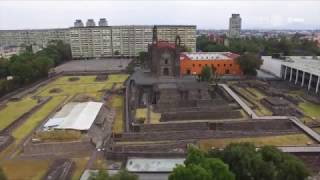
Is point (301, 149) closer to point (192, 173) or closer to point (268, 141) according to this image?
point (268, 141)

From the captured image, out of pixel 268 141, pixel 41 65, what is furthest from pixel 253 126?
pixel 41 65

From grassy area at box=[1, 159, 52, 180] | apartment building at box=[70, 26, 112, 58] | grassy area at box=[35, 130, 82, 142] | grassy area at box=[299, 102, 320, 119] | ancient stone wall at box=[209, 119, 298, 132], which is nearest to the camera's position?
grassy area at box=[1, 159, 52, 180]

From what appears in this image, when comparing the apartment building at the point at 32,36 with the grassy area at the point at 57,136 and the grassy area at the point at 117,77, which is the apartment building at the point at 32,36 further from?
the grassy area at the point at 57,136

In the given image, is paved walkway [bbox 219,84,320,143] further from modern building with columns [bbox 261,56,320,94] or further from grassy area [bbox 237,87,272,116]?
modern building with columns [bbox 261,56,320,94]

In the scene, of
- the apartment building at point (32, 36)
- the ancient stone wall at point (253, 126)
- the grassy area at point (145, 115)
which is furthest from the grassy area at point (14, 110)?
the apartment building at point (32, 36)

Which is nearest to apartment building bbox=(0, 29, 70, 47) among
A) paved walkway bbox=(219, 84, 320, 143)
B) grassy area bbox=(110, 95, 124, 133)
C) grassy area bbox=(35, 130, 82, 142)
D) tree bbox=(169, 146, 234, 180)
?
grassy area bbox=(110, 95, 124, 133)

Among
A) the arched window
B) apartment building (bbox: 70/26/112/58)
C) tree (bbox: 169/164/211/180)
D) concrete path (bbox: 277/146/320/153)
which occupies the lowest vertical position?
concrete path (bbox: 277/146/320/153)

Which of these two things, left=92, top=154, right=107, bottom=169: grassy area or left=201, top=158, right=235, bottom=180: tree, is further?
left=92, top=154, right=107, bottom=169: grassy area
